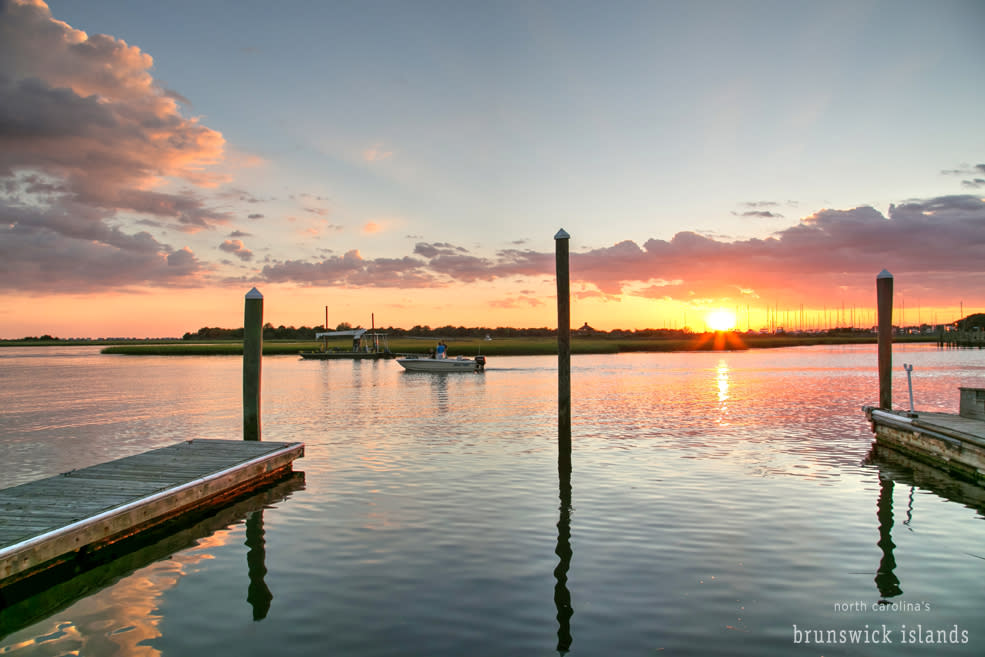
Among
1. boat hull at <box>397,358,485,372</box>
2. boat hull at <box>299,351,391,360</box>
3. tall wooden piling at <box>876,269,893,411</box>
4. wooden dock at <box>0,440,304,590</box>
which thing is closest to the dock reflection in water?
wooden dock at <box>0,440,304,590</box>

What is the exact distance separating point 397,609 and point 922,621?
20.6 ft

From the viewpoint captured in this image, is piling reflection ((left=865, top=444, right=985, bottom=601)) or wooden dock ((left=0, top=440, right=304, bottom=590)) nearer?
wooden dock ((left=0, top=440, right=304, bottom=590))

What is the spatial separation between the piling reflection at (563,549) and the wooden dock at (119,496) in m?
6.97

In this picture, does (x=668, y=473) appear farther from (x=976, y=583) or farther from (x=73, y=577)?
(x=73, y=577)

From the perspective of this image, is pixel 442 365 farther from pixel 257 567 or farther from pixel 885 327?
pixel 257 567

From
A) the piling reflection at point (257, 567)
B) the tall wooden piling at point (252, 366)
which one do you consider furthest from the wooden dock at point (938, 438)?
the tall wooden piling at point (252, 366)

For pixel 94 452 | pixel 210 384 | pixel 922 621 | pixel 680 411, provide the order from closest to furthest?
pixel 922 621
pixel 94 452
pixel 680 411
pixel 210 384

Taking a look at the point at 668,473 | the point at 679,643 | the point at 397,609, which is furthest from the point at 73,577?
the point at 668,473

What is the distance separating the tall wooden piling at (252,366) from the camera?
56.9ft

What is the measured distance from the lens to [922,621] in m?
7.39

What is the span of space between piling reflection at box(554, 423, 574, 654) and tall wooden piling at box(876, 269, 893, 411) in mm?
11421

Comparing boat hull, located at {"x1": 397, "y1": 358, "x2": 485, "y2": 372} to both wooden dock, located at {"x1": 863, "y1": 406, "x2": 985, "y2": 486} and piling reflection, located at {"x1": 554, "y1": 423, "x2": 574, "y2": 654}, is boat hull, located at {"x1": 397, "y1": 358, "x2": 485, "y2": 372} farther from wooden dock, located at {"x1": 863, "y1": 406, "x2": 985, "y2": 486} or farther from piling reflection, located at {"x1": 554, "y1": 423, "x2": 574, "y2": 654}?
piling reflection, located at {"x1": 554, "y1": 423, "x2": 574, "y2": 654}

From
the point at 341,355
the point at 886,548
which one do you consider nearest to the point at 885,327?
the point at 886,548

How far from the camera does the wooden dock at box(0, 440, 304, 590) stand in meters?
8.70
